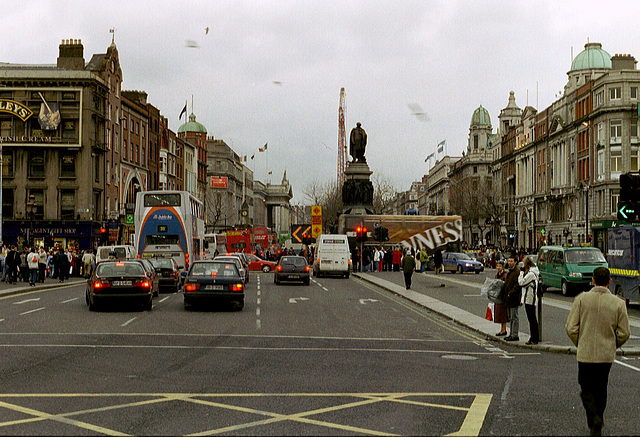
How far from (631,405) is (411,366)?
3.88m

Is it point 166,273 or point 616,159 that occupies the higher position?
point 616,159

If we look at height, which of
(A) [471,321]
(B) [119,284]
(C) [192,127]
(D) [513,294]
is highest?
(C) [192,127]

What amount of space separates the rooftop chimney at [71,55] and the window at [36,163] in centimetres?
855

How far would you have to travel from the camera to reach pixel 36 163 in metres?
62.4

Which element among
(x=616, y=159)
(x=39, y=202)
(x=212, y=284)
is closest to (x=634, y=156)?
(x=616, y=159)

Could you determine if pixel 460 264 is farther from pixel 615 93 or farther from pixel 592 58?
pixel 592 58

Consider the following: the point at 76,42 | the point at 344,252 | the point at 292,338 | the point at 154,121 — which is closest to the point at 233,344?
the point at 292,338

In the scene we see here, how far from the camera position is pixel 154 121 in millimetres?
83875

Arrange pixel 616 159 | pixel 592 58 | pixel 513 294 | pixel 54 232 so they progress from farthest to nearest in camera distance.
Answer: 1. pixel 592 58
2. pixel 616 159
3. pixel 54 232
4. pixel 513 294

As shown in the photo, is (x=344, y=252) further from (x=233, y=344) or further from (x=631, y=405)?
(x=631, y=405)

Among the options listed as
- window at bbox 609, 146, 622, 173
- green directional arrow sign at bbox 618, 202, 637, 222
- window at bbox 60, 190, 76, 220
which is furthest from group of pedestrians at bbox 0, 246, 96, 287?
window at bbox 609, 146, 622, 173

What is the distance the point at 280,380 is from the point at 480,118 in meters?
154

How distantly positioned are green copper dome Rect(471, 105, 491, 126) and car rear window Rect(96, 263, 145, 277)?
143309mm

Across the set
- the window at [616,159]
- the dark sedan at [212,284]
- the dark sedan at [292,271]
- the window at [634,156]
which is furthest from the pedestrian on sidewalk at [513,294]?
the window at [616,159]
